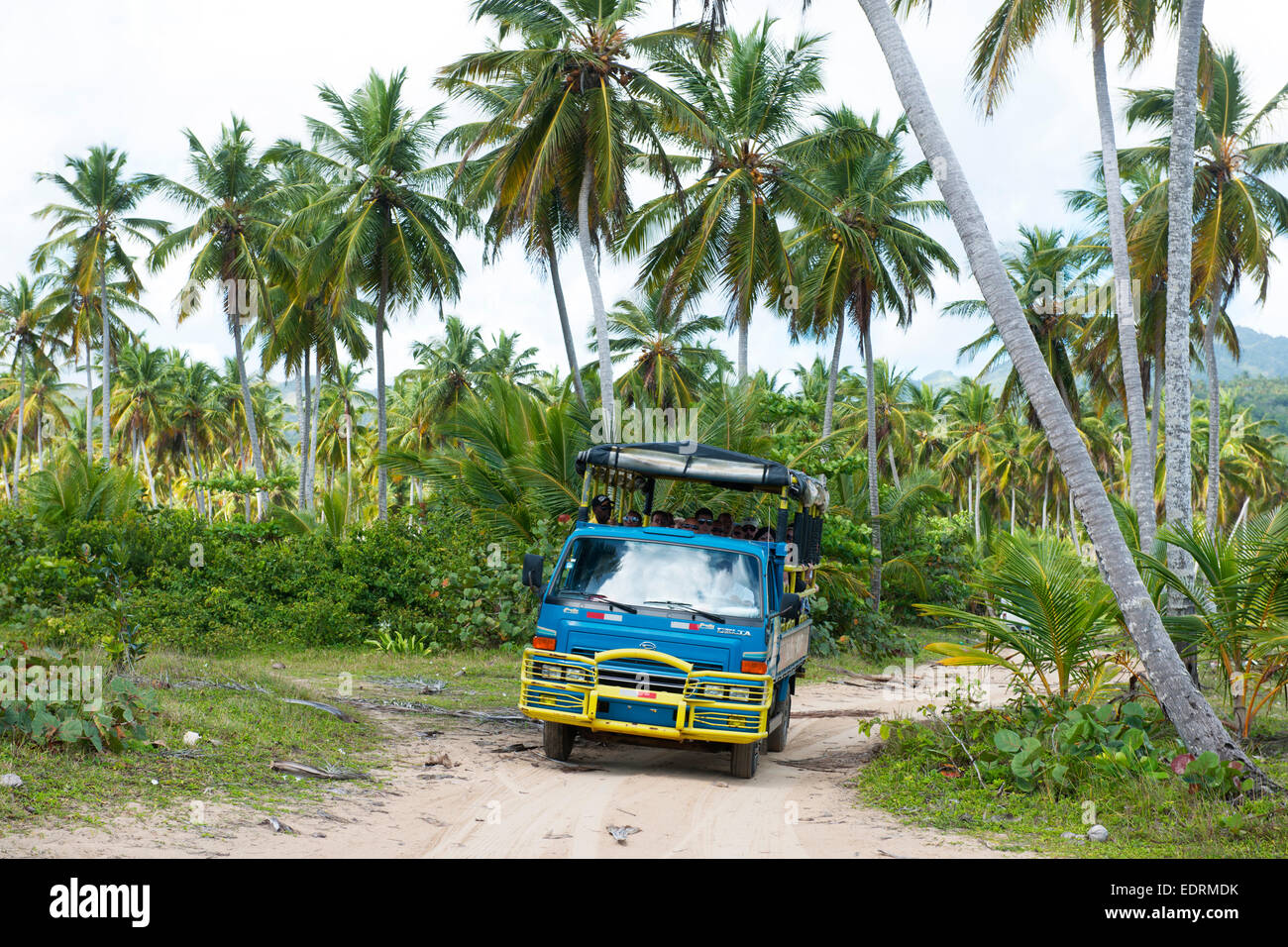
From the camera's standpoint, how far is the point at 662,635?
9039 mm

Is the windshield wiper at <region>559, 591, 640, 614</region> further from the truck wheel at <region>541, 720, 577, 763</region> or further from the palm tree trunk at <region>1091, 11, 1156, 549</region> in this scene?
the palm tree trunk at <region>1091, 11, 1156, 549</region>

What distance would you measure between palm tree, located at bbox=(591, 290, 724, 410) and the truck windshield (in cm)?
2830

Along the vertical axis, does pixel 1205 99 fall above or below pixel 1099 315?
above

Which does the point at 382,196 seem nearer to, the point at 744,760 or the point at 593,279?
the point at 593,279

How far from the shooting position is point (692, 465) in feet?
35.6

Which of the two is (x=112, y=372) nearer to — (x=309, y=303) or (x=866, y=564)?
(x=309, y=303)

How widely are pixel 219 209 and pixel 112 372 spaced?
1141 inches

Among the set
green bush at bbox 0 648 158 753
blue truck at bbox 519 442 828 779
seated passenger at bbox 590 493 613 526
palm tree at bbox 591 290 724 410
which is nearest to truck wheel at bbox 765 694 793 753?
blue truck at bbox 519 442 828 779

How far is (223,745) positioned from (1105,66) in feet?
55.0

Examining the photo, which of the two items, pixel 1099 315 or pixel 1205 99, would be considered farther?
pixel 1099 315

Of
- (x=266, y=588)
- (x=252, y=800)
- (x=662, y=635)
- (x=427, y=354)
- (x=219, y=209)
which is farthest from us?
(x=427, y=354)

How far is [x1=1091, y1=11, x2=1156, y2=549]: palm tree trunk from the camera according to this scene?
1636 centimetres
